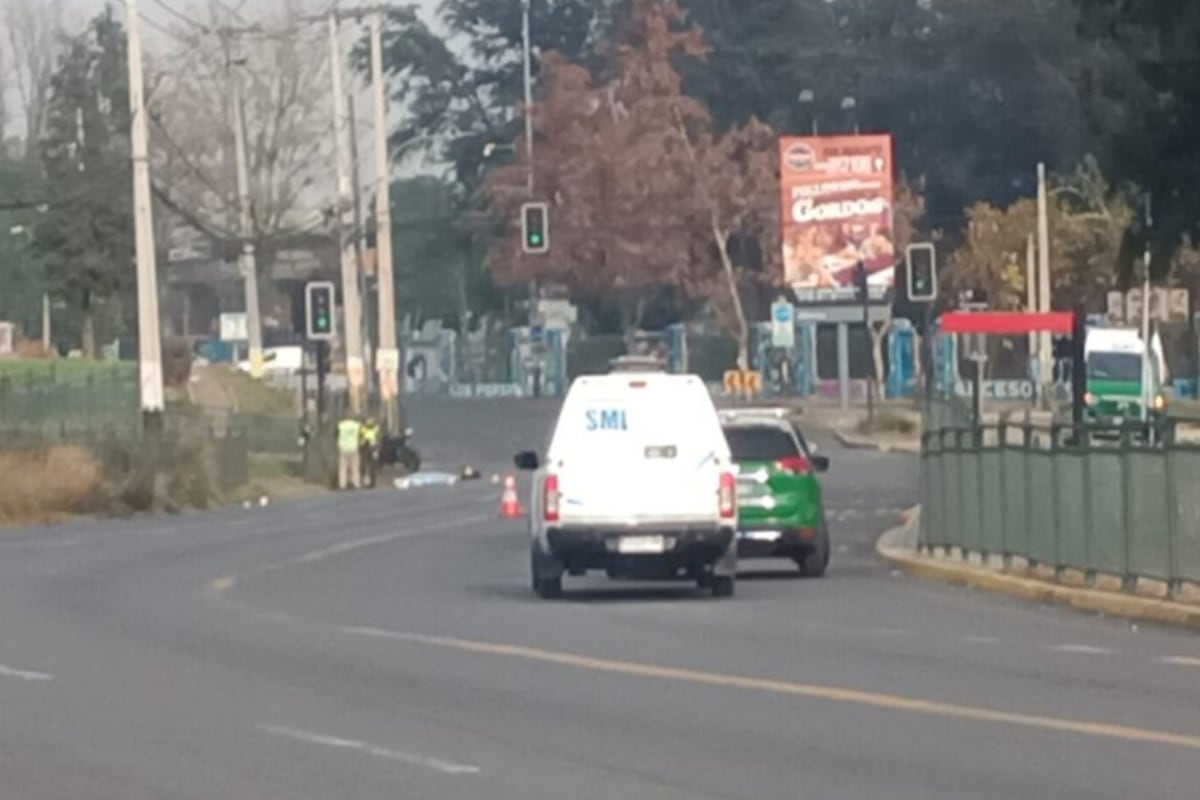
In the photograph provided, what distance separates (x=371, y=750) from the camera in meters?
15.6

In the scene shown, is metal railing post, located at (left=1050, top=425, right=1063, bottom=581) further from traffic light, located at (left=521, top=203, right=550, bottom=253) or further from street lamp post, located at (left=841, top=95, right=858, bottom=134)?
street lamp post, located at (left=841, top=95, right=858, bottom=134)

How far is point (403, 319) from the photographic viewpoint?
140 m

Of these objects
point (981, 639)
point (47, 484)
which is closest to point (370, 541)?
point (47, 484)

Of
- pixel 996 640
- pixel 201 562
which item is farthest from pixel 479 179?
pixel 996 640

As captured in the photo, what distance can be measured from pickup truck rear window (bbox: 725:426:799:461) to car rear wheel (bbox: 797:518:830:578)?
908mm

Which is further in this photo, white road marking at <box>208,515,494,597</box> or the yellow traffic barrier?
the yellow traffic barrier

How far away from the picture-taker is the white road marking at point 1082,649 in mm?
20695

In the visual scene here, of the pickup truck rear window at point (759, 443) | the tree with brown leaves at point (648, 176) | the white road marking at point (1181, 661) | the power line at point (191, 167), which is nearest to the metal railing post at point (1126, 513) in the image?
the white road marking at point (1181, 661)

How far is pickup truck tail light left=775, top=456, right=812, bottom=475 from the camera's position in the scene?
3159 centimetres

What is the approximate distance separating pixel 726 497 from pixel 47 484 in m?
30.2

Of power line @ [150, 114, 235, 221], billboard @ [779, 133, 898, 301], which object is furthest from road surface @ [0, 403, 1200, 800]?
power line @ [150, 114, 235, 221]

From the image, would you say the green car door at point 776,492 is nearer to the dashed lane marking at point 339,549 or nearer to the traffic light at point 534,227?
the dashed lane marking at point 339,549

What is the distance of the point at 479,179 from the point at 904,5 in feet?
63.3

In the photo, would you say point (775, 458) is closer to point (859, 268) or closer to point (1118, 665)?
point (1118, 665)
